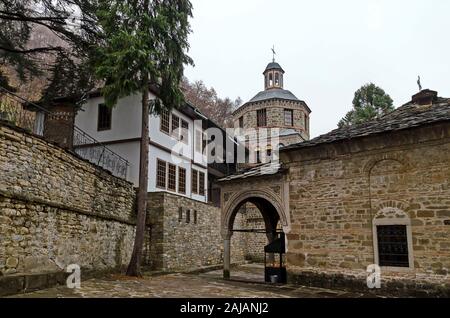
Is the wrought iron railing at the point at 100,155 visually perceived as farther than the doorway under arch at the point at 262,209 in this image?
Yes

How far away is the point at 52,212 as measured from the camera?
9469mm

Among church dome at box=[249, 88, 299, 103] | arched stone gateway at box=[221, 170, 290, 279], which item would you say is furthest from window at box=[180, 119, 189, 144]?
church dome at box=[249, 88, 299, 103]

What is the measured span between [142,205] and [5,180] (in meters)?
4.65

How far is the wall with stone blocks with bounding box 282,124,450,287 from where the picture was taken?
29.8 ft

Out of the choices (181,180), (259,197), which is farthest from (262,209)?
(181,180)

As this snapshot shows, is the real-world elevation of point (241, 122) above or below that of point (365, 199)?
above

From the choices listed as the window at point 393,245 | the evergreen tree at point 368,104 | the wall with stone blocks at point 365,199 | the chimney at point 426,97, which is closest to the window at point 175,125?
the wall with stone blocks at point 365,199

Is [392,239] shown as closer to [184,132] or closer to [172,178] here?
[172,178]

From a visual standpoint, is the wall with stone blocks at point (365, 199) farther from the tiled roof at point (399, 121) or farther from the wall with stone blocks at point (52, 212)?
the wall with stone blocks at point (52, 212)

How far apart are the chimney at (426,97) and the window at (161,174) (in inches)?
430

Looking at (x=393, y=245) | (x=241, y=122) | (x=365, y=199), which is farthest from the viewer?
(x=241, y=122)

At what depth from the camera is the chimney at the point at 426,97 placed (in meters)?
11.6

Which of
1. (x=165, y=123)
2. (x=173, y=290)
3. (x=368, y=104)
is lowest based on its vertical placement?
(x=173, y=290)

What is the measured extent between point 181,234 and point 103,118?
656cm
